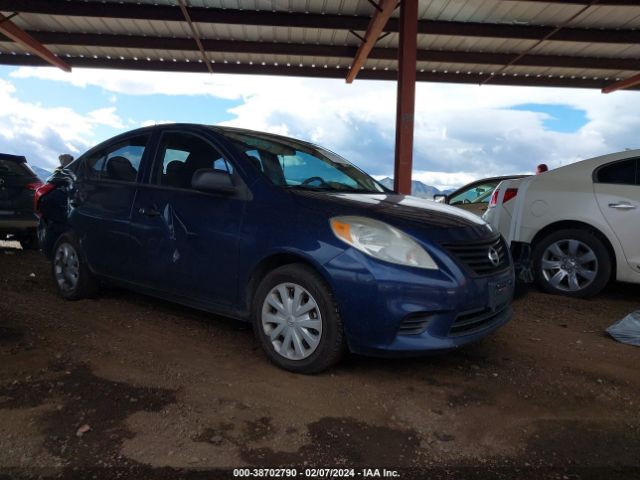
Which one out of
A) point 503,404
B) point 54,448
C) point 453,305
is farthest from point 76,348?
point 503,404

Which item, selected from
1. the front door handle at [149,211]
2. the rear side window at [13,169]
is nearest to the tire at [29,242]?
the rear side window at [13,169]

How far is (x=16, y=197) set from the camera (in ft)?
24.5

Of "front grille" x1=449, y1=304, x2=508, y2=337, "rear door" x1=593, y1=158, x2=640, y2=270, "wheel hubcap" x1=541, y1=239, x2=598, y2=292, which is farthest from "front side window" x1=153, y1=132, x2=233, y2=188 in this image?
"rear door" x1=593, y1=158, x2=640, y2=270

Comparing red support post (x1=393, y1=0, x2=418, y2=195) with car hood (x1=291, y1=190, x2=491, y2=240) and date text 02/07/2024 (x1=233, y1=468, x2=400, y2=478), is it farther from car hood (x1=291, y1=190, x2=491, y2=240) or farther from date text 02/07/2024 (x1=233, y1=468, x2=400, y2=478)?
date text 02/07/2024 (x1=233, y1=468, x2=400, y2=478)

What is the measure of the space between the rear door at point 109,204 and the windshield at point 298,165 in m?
1.00

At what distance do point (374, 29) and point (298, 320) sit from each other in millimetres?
7153

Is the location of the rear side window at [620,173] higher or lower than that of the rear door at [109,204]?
higher

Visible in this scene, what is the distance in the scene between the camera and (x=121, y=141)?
4.30m

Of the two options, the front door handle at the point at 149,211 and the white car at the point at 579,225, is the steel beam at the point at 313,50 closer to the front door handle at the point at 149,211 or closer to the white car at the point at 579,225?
the white car at the point at 579,225

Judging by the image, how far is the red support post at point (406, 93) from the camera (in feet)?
26.7

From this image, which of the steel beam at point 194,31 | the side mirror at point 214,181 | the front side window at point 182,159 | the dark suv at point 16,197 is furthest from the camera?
the steel beam at point 194,31

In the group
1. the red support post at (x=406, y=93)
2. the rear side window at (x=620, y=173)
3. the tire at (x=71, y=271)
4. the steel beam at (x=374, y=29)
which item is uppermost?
the steel beam at (x=374, y=29)

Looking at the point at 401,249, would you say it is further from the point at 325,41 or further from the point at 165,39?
the point at 165,39

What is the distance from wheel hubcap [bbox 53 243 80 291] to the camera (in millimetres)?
4473
